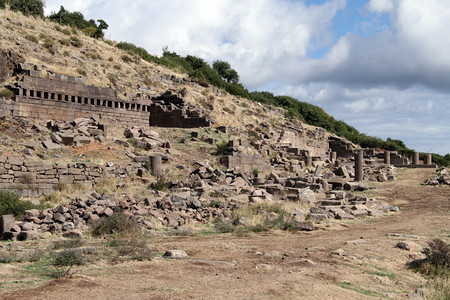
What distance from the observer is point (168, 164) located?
906 inches

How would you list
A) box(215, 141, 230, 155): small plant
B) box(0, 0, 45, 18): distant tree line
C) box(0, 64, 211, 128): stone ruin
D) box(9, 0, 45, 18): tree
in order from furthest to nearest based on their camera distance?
box(9, 0, 45, 18): tree < box(0, 0, 45, 18): distant tree line < box(215, 141, 230, 155): small plant < box(0, 64, 211, 128): stone ruin

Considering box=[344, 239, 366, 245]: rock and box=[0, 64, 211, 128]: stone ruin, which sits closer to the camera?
box=[344, 239, 366, 245]: rock

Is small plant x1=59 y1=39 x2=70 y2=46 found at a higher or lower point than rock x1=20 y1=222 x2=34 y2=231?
higher

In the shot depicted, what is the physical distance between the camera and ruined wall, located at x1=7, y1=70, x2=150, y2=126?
2298 cm

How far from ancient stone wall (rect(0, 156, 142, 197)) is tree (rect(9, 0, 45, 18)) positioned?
90.7 feet

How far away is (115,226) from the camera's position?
11.7 m

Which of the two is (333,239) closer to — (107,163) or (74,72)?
(107,163)

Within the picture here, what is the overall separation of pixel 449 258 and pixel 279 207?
24.6 feet

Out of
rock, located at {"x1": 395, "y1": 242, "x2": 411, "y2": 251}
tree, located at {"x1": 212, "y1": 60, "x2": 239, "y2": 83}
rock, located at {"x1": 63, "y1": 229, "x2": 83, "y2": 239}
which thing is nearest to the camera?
rock, located at {"x1": 63, "y1": 229, "x2": 83, "y2": 239}

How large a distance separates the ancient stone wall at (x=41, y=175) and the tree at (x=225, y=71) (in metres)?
42.8

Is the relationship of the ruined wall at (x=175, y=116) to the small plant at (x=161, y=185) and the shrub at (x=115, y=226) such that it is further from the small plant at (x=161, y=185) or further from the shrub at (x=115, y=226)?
the shrub at (x=115, y=226)

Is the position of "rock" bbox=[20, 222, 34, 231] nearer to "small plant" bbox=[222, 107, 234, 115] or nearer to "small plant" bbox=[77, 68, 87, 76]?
"small plant" bbox=[77, 68, 87, 76]

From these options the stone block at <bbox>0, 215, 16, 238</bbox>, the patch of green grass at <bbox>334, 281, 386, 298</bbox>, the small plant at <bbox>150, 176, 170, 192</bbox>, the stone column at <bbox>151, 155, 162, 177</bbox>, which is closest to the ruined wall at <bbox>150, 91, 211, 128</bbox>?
the stone column at <bbox>151, 155, 162, 177</bbox>

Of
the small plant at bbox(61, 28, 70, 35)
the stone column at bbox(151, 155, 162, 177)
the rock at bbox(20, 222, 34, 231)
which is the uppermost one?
the small plant at bbox(61, 28, 70, 35)
